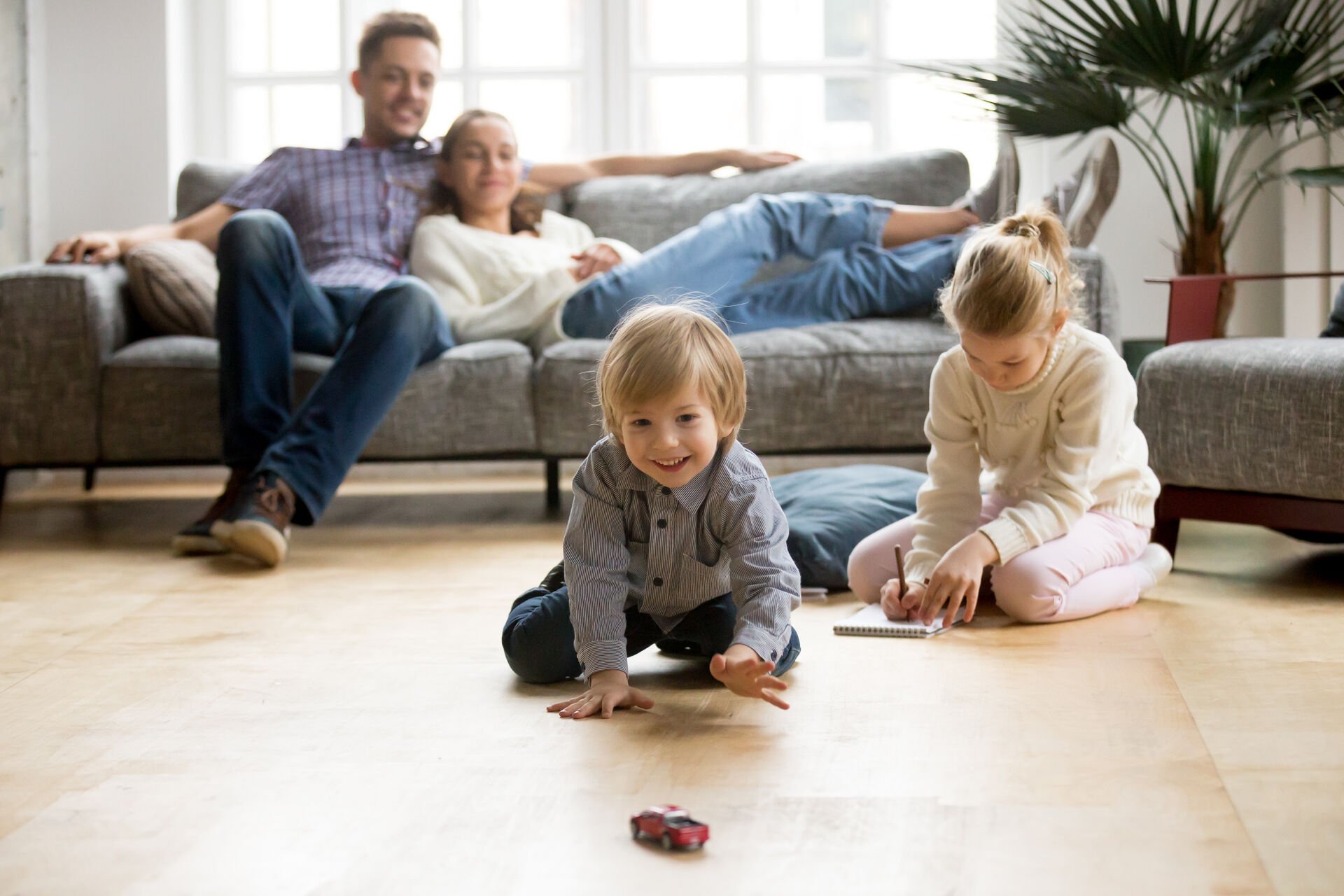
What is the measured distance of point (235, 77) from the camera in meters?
3.82

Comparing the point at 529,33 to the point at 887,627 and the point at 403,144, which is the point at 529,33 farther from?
the point at 887,627

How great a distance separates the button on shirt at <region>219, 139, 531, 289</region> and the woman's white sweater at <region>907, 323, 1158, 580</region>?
156 centimetres

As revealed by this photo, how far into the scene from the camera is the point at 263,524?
7.42 feet

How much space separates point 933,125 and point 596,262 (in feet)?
4.39

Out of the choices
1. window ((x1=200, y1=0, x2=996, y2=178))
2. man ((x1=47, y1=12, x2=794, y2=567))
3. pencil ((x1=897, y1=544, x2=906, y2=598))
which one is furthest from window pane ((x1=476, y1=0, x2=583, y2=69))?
pencil ((x1=897, y1=544, x2=906, y2=598))

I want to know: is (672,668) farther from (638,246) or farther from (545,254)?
(638,246)

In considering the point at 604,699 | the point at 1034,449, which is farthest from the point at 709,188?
the point at 604,699

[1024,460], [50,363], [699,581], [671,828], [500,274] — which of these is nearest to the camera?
[671,828]

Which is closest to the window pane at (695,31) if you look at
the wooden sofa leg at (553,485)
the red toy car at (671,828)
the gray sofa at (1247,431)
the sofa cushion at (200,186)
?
the sofa cushion at (200,186)

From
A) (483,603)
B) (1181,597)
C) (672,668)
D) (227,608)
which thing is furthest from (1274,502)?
(227,608)

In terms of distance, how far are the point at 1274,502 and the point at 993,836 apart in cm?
125

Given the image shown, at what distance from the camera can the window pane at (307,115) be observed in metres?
3.84

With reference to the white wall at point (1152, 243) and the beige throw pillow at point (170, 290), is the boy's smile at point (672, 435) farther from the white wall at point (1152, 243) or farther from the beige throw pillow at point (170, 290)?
the white wall at point (1152, 243)

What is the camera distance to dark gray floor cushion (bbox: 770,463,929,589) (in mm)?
2070
